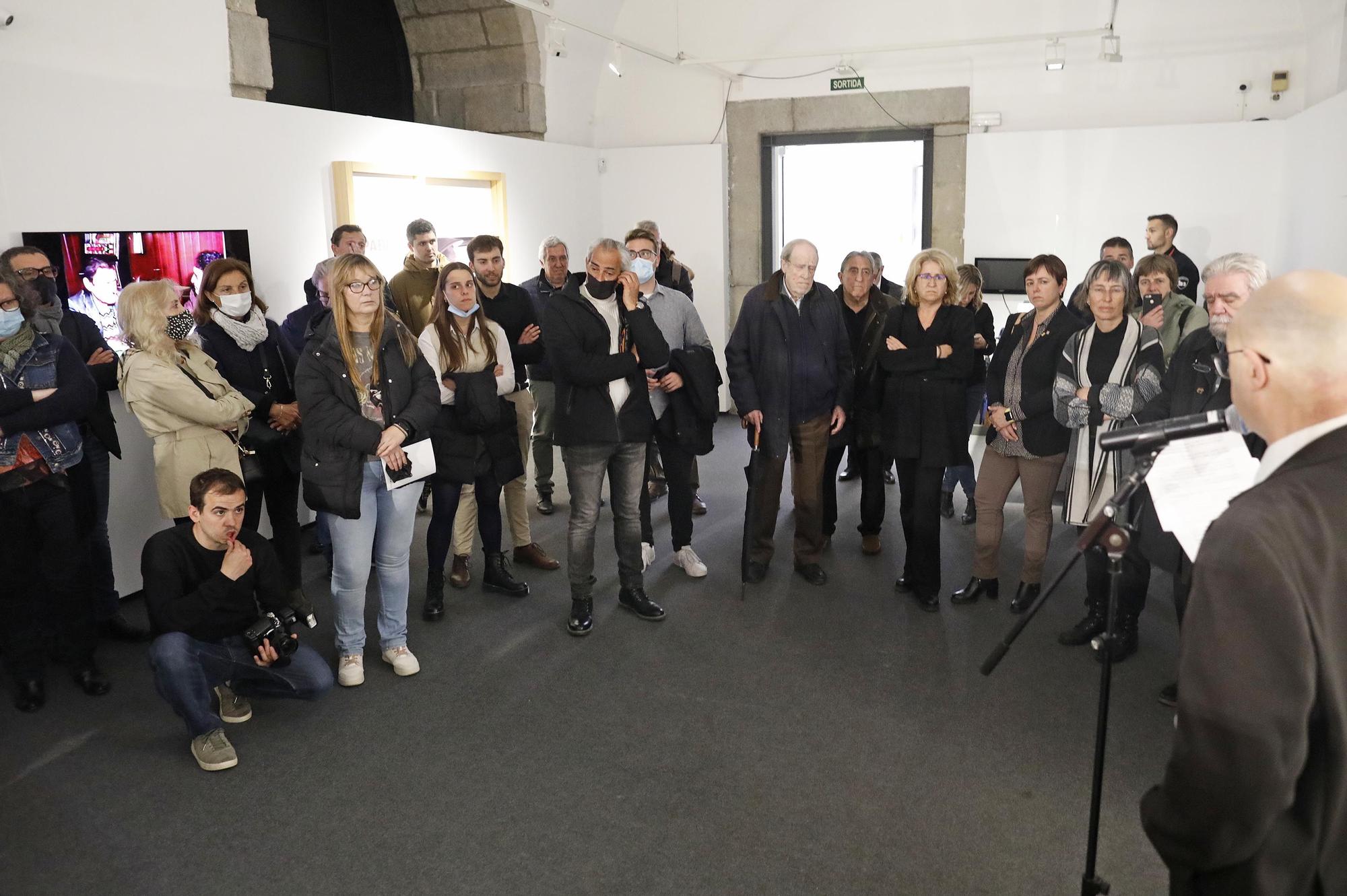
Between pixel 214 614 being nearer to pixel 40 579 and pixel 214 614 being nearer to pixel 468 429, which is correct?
pixel 40 579

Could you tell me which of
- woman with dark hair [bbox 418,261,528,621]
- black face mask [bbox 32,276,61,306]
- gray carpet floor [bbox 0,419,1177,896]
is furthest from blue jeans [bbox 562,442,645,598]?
black face mask [bbox 32,276,61,306]

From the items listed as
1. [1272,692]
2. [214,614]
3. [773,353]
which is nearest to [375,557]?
[214,614]

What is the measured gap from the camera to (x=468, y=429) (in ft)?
13.7

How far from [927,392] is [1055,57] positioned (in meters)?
4.38

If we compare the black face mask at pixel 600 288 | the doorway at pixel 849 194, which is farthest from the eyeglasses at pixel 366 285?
the doorway at pixel 849 194

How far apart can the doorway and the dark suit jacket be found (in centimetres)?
736

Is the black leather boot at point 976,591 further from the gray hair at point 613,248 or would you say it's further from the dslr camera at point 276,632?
the dslr camera at point 276,632

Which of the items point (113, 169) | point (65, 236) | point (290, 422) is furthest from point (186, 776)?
point (113, 169)

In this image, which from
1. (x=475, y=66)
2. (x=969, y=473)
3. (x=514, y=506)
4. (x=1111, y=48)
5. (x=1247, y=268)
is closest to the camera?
(x=1247, y=268)

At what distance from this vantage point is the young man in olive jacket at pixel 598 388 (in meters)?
3.92

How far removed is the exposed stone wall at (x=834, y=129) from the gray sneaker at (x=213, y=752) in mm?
5760

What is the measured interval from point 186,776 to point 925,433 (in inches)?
121

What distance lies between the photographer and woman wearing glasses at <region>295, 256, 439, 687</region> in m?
3.51

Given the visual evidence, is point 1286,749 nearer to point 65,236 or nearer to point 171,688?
point 171,688
